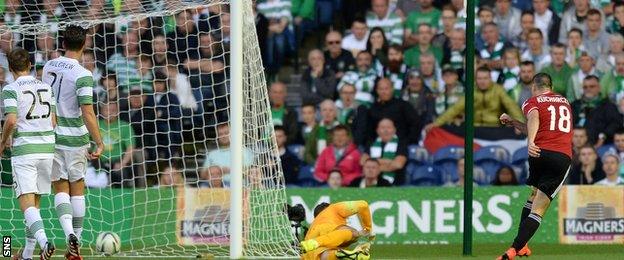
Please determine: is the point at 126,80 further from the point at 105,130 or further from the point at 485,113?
the point at 485,113

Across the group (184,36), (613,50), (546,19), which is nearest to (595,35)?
(613,50)

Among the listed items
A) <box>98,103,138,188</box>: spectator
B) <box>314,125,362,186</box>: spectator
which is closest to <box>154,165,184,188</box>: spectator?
<box>98,103,138,188</box>: spectator

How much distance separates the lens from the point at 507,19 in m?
16.2

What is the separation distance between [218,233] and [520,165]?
3701 mm

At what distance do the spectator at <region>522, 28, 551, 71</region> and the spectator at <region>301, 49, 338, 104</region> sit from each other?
2.24 m

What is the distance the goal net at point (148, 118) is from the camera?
1330 centimetres

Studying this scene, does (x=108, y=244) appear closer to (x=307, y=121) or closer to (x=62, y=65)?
(x=62, y=65)

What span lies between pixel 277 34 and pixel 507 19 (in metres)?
2.69

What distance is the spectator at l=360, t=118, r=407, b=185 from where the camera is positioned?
15281 millimetres

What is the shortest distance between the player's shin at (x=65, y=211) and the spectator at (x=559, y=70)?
7092mm

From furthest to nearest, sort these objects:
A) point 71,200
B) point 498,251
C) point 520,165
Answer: point 520,165, point 498,251, point 71,200

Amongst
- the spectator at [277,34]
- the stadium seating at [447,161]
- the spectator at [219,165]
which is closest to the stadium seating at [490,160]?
the stadium seating at [447,161]

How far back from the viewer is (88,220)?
45.1 feet

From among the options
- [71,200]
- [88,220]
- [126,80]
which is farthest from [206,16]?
[71,200]
